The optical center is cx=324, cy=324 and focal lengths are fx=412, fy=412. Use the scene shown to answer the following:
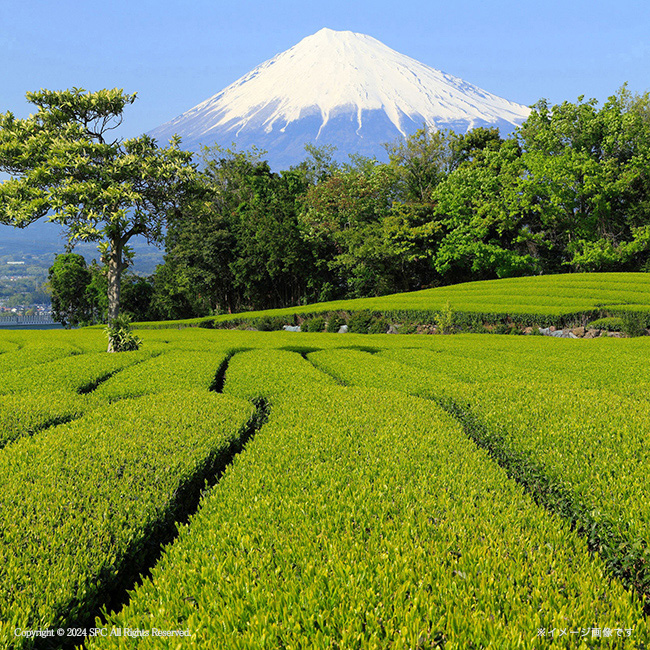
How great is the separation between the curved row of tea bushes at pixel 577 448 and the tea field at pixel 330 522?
1.2 inches

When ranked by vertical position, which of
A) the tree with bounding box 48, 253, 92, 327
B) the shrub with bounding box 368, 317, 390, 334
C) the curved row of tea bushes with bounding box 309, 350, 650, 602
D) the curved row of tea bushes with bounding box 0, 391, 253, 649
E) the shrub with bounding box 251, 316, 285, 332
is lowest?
the curved row of tea bushes with bounding box 309, 350, 650, 602

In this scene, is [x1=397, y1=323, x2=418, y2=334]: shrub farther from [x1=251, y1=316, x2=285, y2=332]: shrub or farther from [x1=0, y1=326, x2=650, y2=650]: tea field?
[x1=0, y1=326, x2=650, y2=650]: tea field

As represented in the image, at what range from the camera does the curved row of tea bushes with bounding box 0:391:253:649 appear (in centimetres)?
351

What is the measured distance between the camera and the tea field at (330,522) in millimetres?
3084

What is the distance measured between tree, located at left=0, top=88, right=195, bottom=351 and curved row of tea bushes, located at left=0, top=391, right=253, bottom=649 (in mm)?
10981

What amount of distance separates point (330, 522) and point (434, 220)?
42956 mm

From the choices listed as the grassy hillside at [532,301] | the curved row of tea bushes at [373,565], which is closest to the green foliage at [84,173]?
the curved row of tea bushes at [373,565]

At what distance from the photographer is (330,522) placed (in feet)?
14.0

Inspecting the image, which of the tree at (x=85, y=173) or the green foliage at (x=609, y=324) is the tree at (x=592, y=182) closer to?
the green foliage at (x=609, y=324)

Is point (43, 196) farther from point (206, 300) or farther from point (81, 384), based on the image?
point (206, 300)

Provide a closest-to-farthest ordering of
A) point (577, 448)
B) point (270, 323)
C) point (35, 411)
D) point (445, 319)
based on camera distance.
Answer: point (577, 448) → point (35, 411) → point (445, 319) → point (270, 323)

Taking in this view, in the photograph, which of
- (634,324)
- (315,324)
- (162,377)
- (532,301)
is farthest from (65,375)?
(634,324)

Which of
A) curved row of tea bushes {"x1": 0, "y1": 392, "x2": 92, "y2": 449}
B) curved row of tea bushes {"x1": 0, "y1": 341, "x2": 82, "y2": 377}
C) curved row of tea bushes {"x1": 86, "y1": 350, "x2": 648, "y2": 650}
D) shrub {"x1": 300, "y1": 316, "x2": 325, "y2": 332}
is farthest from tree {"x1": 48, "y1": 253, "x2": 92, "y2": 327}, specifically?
curved row of tea bushes {"x1": 86, "y1": 350, "x2": 648, "y2": 650}

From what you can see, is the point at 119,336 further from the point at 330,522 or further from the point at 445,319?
the point at 445,319
